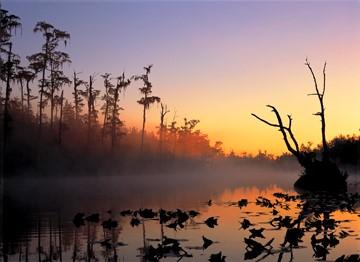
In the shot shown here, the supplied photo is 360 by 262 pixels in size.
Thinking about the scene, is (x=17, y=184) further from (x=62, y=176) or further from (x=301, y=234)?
(x=301, y=234)

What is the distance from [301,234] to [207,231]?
320cm

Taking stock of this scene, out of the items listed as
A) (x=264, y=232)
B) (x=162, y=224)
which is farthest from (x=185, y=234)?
(x=162, y=224)

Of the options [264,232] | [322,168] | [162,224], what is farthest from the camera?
[322,168]

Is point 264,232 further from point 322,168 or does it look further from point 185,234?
point 322,168

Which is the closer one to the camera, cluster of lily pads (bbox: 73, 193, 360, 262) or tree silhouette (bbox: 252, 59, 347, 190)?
cluster of lily pads (bbox: 73, 193, 360, 262)

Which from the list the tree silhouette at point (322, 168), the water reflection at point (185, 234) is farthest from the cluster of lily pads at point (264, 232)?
the tree silhouette at point (322, 168)

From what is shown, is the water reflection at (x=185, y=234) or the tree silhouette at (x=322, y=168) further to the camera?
the tree silhouette at (x=322, y=168)

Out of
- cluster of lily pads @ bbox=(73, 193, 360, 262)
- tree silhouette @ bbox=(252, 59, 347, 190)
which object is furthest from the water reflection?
tree silhouette @ bbox=(252, 59, 347, 190)

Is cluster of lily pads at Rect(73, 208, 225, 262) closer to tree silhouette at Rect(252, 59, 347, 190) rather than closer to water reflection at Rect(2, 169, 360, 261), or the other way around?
water reflection at Rect(2, 169, 360, 261)

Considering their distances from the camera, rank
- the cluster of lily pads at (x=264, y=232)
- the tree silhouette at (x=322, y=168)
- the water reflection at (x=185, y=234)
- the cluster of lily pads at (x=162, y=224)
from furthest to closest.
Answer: the tree silhouette at (x=322, y=168) < the water reflection at (x=185, y=234) < the cluster of lily pads at (x=264, y=232) < the cluster of lily pads at (x=162, y=224)

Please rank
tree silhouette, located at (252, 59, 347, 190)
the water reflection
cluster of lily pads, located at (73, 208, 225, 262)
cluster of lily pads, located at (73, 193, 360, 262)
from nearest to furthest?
cluster of lily pads, located at (73, 208, 225, 262) → cluster of lily pads, located at (73, 193, 360, 262) → the water reflection → tree silhouette, located at (252, 59, 347, 190)

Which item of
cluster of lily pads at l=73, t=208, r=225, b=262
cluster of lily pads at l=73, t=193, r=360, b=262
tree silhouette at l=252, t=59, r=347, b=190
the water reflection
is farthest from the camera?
tree silhouette at l=252, t=59, r=347, b=190

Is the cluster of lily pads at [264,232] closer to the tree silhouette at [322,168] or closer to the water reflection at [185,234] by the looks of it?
the water reflection at [185,234]

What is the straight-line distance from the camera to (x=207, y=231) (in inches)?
581
